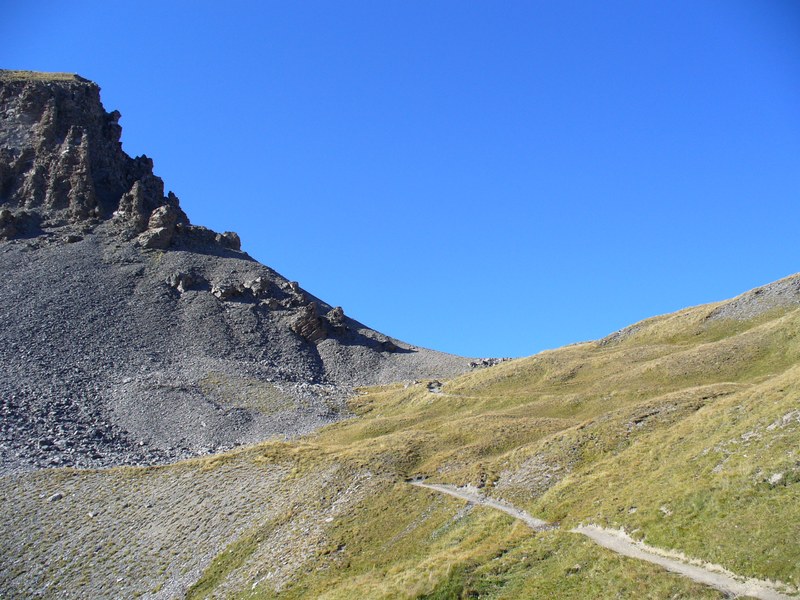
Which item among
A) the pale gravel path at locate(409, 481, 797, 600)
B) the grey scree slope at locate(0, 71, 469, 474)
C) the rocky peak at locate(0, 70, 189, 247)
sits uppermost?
the rocky peak at locate(0, 70, 189, 247)

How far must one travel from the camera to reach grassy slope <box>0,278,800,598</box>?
27.7m

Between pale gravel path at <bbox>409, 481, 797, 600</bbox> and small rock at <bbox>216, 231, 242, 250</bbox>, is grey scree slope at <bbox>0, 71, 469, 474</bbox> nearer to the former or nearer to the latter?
small rock at <bbox>216, 231, 242, 250</bbox>

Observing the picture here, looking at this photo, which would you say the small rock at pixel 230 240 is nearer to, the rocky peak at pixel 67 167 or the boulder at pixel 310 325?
the rocky peak at pixel 67 167

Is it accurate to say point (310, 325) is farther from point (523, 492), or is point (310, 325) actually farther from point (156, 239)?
point (523, 492)

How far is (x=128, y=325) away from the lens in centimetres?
12781

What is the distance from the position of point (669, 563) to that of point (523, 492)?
16547 millimetres

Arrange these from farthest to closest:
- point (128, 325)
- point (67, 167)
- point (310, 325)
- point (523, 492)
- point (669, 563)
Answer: point (67, 167)
point (310, 325)
point (128, 325)
point (523, 492)
point (669, 563)

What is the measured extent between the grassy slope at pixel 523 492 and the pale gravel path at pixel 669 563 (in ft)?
1.66

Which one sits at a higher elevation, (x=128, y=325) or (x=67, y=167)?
(x=67, y=167)

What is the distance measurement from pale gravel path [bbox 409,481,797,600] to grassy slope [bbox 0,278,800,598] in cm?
50

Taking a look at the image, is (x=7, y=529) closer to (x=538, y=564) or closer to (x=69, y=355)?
(x=538, y=564)

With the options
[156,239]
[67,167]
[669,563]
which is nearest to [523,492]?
[669,563]

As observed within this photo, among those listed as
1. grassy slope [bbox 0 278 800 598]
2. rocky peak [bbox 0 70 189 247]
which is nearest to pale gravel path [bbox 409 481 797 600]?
grassy slope [bbox 0 278 800 598]

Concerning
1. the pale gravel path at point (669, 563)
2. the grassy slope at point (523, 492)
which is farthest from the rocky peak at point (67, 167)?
the pale gravel path at point (669, 563)
